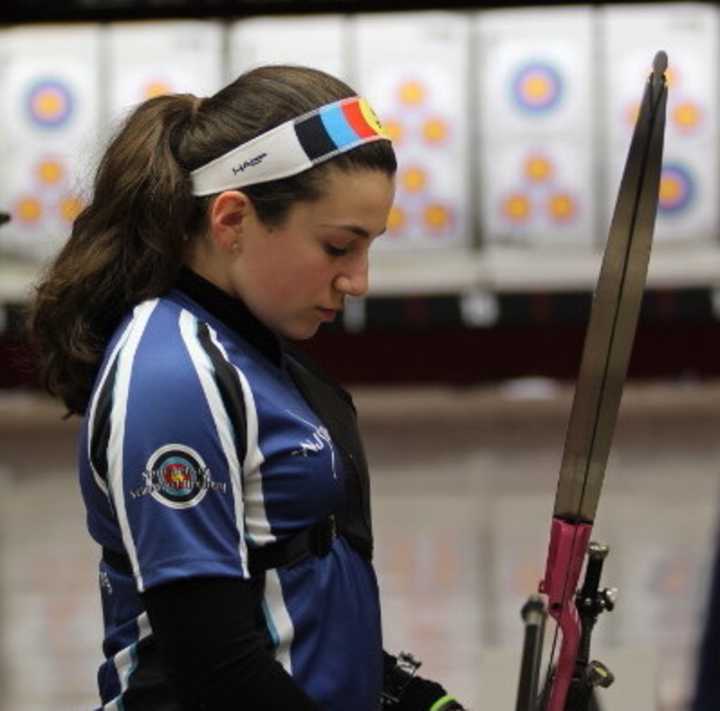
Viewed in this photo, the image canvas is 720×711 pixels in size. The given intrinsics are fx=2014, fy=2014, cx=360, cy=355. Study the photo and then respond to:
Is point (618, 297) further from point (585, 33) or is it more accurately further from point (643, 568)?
point (585, 33)

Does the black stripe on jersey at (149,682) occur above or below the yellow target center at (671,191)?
below

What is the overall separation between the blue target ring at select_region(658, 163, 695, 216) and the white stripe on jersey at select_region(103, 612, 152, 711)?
858 centimetres

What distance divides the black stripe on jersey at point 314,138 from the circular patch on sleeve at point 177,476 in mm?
291

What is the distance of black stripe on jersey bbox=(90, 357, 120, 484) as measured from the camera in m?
1.75

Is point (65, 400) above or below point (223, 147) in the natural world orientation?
below

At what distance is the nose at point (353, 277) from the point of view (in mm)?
1835

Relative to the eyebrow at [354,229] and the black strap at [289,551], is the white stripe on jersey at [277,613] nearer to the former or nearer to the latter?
the black strap at [289,551]

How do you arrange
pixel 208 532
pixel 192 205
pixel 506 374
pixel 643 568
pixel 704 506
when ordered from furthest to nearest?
1. pixel 506 374
2. pixel 704 506
3. pixel 643 568
4. pixel 192 205
5. pixel 208 532

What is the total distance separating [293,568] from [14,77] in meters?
9.00

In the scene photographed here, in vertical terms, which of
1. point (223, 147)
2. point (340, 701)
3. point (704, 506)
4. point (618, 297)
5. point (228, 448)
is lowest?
point (704, 506)

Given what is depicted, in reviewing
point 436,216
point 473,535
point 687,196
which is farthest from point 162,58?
point 473,535

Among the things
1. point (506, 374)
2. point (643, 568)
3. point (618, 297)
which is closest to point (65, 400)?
point (618, 297)

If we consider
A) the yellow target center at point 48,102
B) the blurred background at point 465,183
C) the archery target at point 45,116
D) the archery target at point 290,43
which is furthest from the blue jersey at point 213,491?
the yellow target center at point 48,102

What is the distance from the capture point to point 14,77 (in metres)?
10.5
